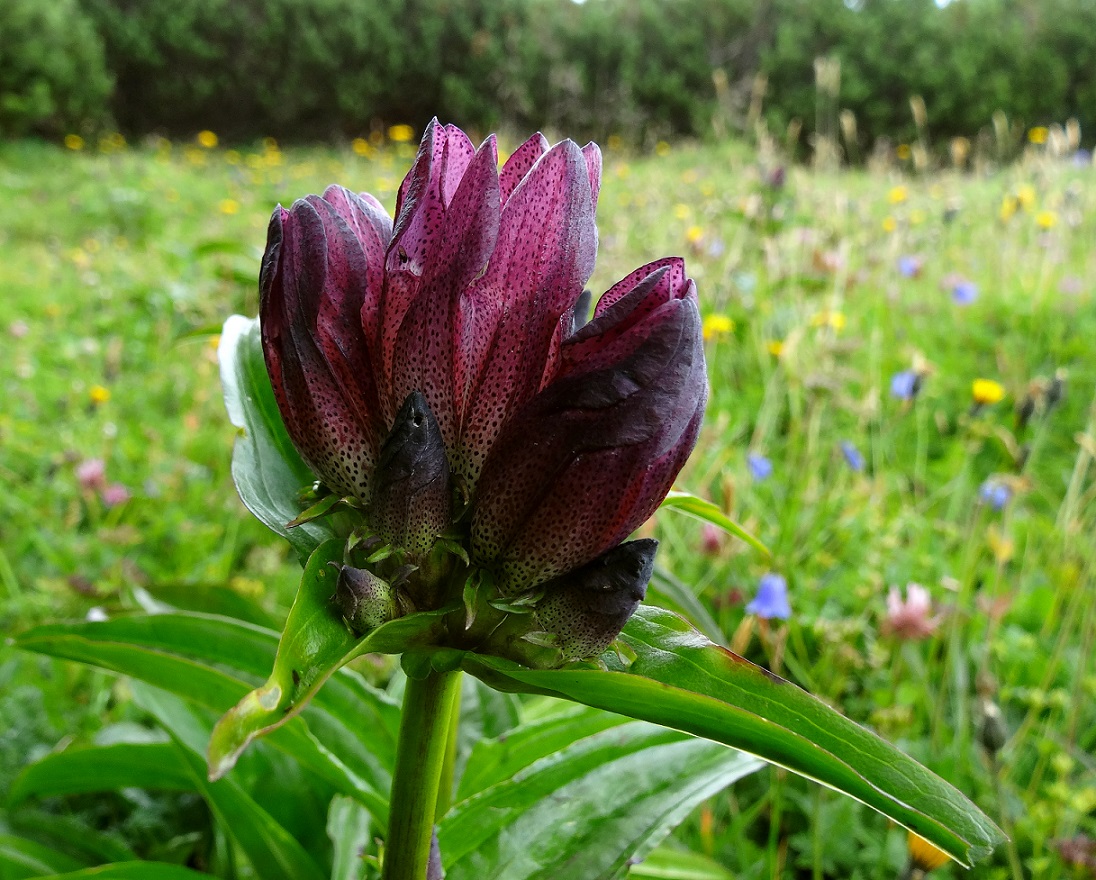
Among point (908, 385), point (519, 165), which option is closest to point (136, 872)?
point (519, 165)

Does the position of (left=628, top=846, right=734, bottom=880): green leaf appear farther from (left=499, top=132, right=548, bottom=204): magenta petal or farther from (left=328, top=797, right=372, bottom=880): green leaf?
(left=499, top=132, right=548, bottom=204): magenta petal

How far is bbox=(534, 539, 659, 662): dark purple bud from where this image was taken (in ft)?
2.20

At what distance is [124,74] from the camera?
13.7 metres

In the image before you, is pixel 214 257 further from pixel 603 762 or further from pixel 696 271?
pixel 603 762

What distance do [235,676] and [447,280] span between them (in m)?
0.67

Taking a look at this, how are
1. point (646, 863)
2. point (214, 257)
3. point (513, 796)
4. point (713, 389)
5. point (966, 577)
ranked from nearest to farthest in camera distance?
point (513, 796) < point (646, 863) < point (966, 577) < point (713, 389) < point (214, 257)

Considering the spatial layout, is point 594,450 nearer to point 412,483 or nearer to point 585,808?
point 412,483

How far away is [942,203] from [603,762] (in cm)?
604

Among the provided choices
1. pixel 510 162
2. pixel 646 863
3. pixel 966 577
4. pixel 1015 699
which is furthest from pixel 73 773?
pixel 1015 699

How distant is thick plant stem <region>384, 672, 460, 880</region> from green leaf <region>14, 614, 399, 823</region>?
186 mm

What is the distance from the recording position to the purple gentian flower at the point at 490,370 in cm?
65

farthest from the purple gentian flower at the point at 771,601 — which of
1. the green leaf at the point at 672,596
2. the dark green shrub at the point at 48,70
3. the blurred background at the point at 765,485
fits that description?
the dark green shrub at the point at 48,70

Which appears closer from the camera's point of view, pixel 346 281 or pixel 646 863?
pixel 346 281

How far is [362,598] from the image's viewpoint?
2.15 ft
